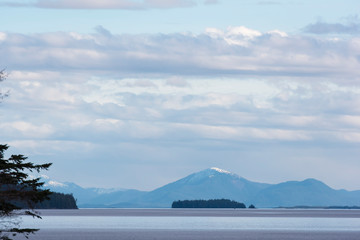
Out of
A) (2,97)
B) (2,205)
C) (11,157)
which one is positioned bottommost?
(2,205)

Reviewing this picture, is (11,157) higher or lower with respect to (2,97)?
lower

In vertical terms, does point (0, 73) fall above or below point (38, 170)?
above
